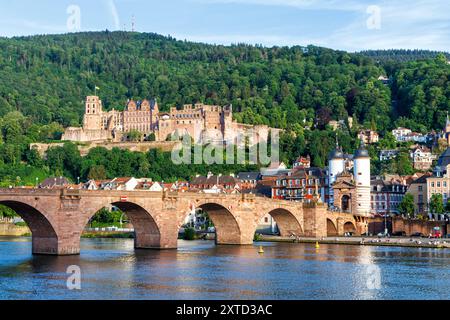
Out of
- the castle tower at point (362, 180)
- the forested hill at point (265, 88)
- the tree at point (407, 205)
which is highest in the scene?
the forested hill at point (265, 88)

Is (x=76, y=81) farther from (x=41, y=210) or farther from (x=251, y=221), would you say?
(x=41, y=210)

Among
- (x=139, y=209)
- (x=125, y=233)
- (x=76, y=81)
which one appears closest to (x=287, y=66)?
(x=76, y=81)

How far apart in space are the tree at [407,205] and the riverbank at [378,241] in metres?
9.77

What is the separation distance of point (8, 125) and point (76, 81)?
2233 inches

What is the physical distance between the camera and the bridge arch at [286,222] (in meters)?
83.2

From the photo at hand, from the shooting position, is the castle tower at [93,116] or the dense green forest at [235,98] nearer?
the dense green forest at [235,98]

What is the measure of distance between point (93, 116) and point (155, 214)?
277ft

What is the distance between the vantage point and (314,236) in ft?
274

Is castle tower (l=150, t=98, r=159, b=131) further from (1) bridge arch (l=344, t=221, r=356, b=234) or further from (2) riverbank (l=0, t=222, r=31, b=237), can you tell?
(1) bridge arch (l=344, t=221, r=356, b=234)

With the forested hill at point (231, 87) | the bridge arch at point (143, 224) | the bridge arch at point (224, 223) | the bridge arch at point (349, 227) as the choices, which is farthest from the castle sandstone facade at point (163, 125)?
the bridge arch at point (143, 224)

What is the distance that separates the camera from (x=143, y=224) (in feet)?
221

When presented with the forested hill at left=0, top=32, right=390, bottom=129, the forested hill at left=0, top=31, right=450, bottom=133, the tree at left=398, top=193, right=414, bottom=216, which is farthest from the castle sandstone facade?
the tree at left=398, top=193, right=414, bottom=216

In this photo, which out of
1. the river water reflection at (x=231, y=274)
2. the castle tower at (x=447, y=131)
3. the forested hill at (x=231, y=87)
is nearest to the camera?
the river water reflection at (x=231, y=274)

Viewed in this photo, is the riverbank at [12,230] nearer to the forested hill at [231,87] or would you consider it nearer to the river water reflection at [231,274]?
the river water reflection at [231,274]
